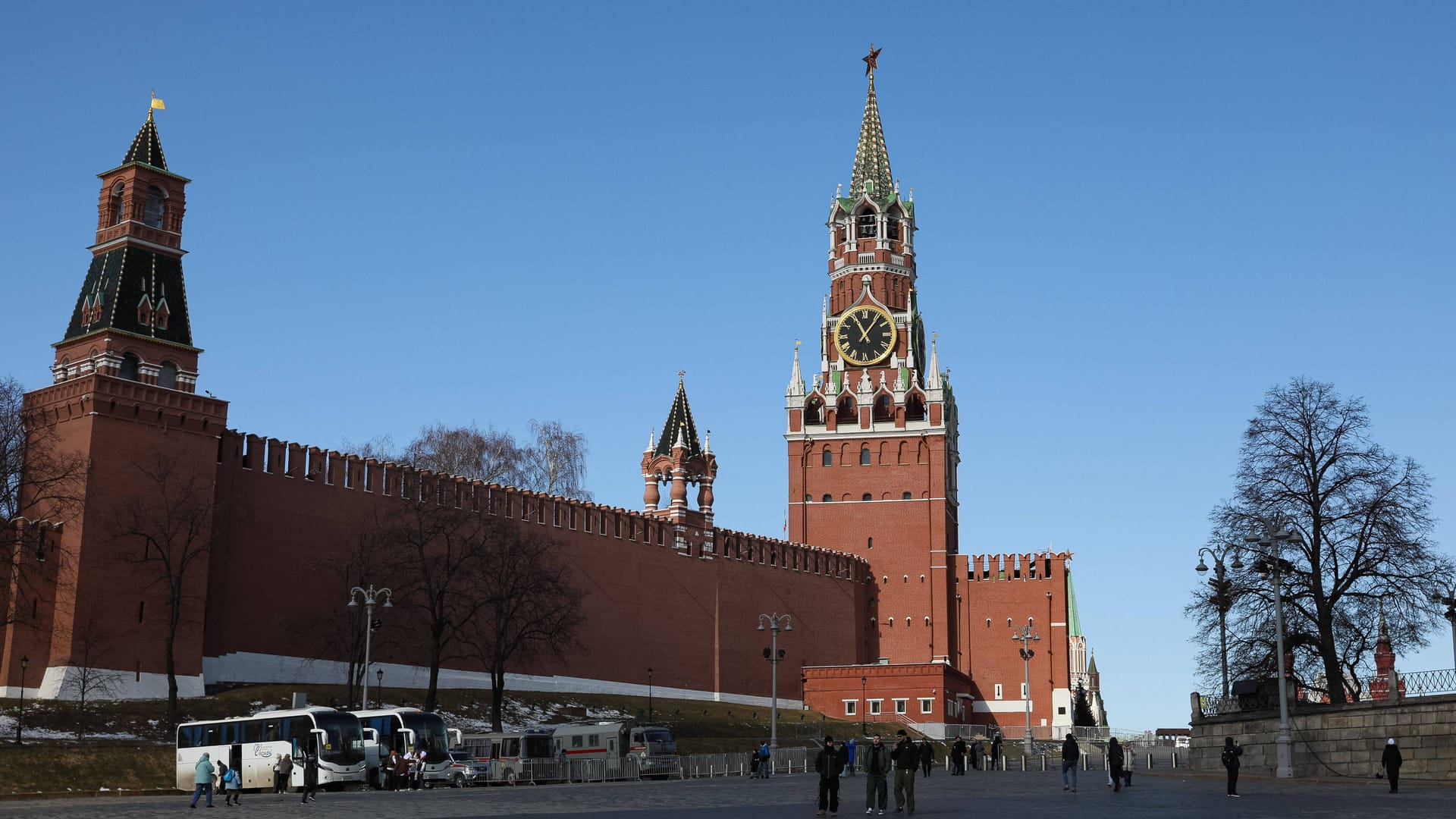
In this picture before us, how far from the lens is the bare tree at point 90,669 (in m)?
37.7

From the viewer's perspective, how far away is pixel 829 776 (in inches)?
841

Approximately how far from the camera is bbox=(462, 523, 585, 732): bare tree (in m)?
45.5

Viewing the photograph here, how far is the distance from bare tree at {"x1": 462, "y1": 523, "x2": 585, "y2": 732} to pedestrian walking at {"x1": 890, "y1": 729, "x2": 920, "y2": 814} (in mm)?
22525

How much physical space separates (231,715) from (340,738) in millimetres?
7499

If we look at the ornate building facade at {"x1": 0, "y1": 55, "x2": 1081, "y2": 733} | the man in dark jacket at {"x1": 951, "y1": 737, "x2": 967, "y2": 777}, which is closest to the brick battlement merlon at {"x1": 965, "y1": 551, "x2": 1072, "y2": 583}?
the ornate building facade at {"x1": 0, "y1": 55, "x2": 1081, "y2": 733}

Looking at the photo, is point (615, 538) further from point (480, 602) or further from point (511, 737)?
point (511, 737)

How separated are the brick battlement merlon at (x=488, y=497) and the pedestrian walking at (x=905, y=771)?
86.5 ft

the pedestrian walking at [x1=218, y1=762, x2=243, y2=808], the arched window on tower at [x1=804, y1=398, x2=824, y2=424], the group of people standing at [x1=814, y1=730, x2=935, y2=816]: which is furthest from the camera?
the arched window on tower at [x1=804, y1=398, x2=824, y2=424]

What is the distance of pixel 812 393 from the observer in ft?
250

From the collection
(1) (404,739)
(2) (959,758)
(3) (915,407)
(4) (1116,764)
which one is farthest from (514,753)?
(3) (915,407)

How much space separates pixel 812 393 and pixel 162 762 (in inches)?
1844

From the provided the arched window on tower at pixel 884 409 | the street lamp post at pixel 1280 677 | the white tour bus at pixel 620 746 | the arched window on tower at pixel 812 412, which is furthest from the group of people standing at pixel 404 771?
the arched window on tower at pixel 884 409

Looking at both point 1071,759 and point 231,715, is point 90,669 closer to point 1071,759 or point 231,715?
point 231,715

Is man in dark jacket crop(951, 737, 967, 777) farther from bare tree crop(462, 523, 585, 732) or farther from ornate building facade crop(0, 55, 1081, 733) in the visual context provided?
ornate building facade crop(0, 55, 1081, 733)
